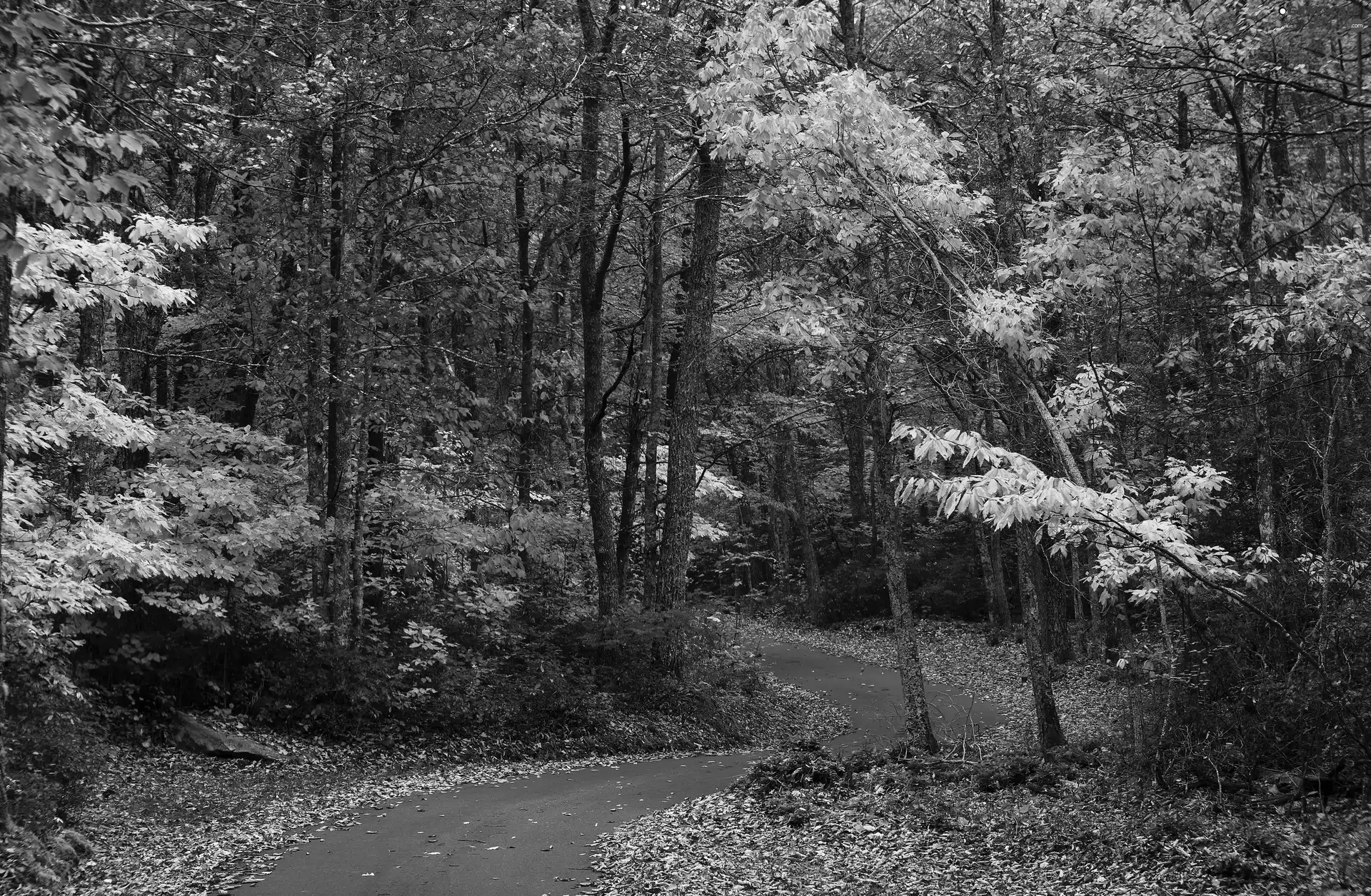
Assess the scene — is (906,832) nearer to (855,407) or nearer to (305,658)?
(305,658)

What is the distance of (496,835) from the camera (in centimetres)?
879

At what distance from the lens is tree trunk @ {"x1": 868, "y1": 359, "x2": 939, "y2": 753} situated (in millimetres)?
11742

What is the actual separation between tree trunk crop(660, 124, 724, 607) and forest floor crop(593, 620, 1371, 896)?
566cm

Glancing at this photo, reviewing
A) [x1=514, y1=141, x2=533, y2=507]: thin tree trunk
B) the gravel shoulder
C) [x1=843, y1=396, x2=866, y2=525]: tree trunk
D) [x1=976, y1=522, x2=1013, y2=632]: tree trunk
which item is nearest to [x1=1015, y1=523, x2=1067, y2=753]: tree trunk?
the gravel shoulder

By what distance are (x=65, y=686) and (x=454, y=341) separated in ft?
34.7

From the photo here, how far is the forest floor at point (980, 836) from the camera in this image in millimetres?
6039

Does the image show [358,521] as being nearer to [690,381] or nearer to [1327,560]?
[690,381]

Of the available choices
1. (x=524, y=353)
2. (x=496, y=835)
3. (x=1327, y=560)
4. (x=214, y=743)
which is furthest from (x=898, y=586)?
(x=214, y=743)

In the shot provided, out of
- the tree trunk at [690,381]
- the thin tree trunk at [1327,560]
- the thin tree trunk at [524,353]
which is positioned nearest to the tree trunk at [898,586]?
the tree trunk at [690,381]

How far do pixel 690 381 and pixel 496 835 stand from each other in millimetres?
7872

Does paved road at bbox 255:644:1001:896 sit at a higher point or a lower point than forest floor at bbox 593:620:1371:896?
lower

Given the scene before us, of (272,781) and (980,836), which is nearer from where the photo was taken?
(980,836)

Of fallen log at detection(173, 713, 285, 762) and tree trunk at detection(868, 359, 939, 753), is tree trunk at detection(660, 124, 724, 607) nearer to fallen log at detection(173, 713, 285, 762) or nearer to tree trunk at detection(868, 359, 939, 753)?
tree trunk at detection(868, 359, 939, 753)

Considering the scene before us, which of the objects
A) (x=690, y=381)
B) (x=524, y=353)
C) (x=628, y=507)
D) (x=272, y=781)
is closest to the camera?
(x=272, y=781)
